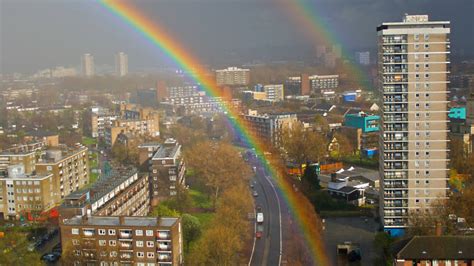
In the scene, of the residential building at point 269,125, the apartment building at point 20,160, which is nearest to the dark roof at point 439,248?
the apartment building at point 20,160

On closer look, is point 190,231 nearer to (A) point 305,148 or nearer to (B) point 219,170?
(B) point 219,170

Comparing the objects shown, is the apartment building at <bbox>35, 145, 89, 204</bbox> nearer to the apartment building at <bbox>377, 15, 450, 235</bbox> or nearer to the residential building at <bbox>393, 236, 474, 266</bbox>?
the apartment building at <bbox>377, 15, 450, 235</bbox>

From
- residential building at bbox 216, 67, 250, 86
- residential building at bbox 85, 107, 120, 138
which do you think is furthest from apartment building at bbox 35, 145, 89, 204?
residential building at bbox 216, 67, 250, 86

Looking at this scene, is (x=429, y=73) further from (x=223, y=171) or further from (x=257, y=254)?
(x=223, y=171)

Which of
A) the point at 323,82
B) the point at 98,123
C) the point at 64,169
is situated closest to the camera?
the point at 64,169

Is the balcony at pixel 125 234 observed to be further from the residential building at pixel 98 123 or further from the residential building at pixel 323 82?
the residential building at pixel 323 82

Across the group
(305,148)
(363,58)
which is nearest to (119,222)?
(305,148)

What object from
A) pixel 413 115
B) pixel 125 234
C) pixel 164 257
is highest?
pixel 413 115
